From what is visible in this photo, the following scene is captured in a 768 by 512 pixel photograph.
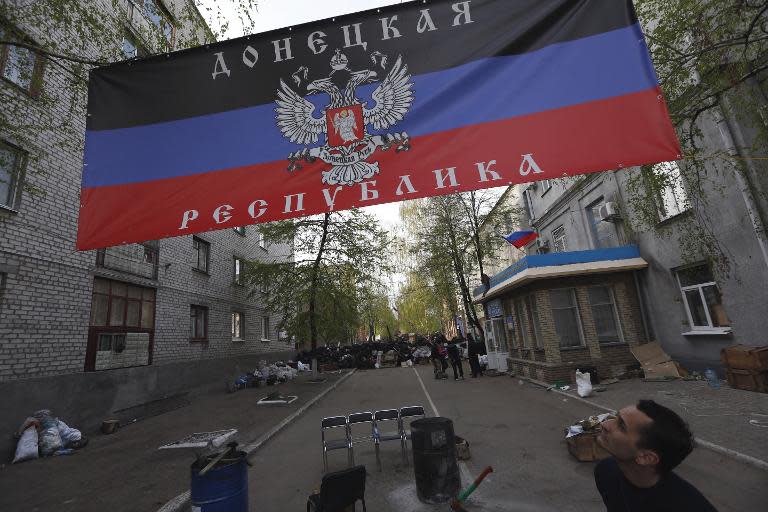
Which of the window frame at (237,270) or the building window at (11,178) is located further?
the window frame at (237,270)

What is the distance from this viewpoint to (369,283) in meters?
20.2

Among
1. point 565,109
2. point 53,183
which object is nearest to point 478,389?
point 565,109

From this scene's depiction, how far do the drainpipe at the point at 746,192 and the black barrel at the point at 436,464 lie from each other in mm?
9615

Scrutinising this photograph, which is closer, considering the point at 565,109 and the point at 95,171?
the point at 565,109

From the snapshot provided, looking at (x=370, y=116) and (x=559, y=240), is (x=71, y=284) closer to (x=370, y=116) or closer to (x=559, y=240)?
(x=370, y=116)

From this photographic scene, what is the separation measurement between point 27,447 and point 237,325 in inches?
492

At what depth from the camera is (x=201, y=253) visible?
1702 cm

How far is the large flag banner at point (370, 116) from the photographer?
2.36 metres

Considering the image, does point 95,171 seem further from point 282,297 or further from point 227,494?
point 282,297

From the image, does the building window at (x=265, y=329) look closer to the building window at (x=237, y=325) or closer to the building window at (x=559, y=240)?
the building window at (x=237, y=325)

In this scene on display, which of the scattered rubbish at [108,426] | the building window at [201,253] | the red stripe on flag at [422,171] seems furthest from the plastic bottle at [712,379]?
the building window at [201,253]

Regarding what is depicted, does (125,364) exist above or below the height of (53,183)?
below

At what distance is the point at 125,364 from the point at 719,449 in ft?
46.3

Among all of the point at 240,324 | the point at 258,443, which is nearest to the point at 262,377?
the point at 240,324
